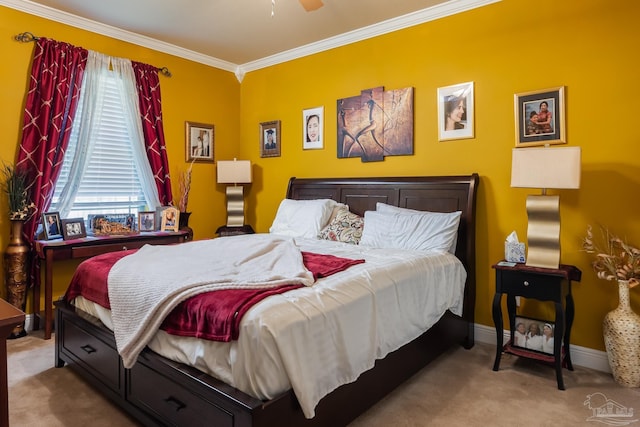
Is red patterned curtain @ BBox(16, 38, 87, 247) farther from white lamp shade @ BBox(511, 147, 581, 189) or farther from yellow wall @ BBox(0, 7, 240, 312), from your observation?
white lamp shade @ BBox(511, 147, 581, 189)

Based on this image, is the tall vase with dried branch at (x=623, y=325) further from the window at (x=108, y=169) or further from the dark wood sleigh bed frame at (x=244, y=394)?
the window at (x=108, y=169)

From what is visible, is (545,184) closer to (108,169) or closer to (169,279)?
(169,279)

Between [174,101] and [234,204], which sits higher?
[174,101]

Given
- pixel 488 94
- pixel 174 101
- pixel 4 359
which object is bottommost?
pixel 4 359

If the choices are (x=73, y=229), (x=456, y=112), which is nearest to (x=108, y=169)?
(x=73, y=229)

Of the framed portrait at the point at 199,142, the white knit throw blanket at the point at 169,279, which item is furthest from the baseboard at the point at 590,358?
the framed portrait at the point at 199,142

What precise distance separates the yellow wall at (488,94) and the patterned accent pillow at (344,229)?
1.94 ft

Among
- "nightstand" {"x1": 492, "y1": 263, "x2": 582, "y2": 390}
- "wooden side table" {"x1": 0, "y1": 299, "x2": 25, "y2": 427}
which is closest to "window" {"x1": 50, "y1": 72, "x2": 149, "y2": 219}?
"wooden side table" {"x1": 0, "y1": 299, "x2": 25, "y2": 427}

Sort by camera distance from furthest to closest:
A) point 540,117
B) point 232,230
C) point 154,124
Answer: point 232,230 < point 154,124 < point 540,117

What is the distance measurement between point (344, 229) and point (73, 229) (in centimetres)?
240

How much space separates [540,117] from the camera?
2.93 metres

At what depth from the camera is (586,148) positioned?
2768mm

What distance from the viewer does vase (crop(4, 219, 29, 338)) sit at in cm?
318

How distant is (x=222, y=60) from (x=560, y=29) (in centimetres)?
359
